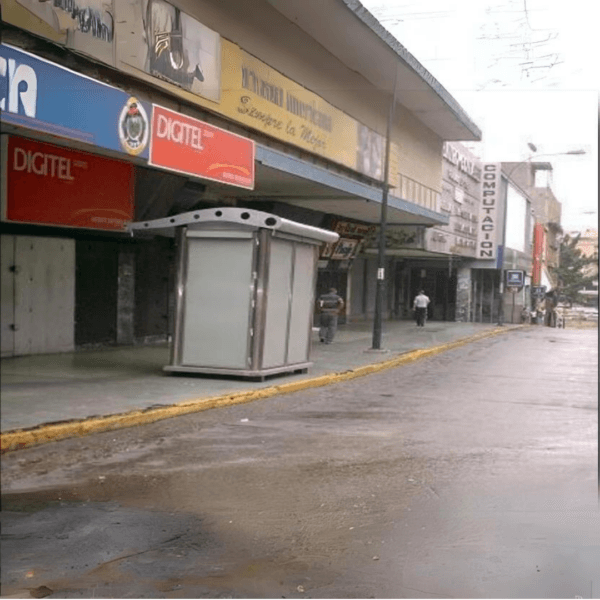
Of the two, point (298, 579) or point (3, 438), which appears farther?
point (298, 579)

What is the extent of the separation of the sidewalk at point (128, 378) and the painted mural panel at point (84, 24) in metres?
3.19

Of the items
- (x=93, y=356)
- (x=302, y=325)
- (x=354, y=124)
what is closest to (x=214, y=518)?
(x=93, y=356)

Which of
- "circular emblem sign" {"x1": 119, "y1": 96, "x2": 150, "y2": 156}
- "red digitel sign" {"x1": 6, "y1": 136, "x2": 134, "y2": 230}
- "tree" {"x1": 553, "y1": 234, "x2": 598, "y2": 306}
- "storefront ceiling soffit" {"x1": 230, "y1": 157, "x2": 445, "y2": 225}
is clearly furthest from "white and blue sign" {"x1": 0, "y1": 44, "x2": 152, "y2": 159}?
"tree" {"x1": 553, "y1": 234, "x2": 598, "y2": 306}

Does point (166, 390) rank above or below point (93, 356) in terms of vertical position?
below

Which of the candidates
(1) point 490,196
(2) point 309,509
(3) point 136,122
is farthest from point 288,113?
(1) point 490,196

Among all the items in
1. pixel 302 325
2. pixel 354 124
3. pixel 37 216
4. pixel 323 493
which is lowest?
pixel 323 493

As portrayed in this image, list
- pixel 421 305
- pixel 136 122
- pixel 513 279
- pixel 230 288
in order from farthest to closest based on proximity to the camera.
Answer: pixel 513 279
pixel 421 305
pixel 230 288
pixel 136 122

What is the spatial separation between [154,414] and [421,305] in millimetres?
5480

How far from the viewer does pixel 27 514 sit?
370 cm

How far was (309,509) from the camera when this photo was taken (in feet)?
14.1

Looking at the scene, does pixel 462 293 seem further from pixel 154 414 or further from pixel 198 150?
pixel 154 414

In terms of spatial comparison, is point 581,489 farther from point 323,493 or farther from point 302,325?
point 302,325

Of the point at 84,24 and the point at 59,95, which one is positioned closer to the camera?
the point at 59,95

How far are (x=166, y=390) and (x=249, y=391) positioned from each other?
103 centimetres
